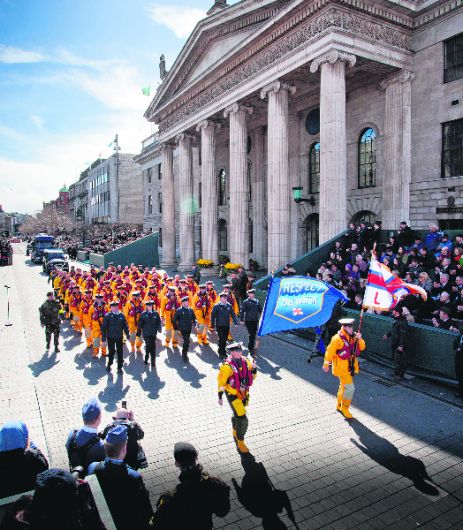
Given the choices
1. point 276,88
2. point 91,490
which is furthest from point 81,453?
point 276,88

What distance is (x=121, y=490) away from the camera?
3.42 metres

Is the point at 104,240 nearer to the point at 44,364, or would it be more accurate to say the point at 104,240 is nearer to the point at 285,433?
the point at 44,364

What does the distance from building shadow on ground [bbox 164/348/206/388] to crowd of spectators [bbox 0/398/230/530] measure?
17.8 ft

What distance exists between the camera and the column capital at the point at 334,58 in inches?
669

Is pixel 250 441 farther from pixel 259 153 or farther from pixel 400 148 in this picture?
pixel 259 153

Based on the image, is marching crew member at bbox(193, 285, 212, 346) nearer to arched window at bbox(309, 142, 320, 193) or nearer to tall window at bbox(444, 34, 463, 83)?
arched window at bbox(309, 142, 320, 193)

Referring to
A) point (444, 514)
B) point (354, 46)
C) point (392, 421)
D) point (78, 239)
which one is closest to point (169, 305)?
point (392, 421)

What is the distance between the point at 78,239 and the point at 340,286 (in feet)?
205

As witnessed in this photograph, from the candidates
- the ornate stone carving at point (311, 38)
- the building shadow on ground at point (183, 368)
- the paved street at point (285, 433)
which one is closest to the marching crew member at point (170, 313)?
the building shadow on ground at point (183, 368)

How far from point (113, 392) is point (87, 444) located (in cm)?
493

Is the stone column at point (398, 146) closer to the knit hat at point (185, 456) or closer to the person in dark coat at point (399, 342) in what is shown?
the person in dark coat at point (399, 342)

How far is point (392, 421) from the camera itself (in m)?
7.57

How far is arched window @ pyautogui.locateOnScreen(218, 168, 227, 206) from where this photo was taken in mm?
33562

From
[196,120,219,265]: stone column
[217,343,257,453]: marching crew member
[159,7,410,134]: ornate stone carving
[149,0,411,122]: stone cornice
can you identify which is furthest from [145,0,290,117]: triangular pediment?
[217,343,257,453]: marching crew member
